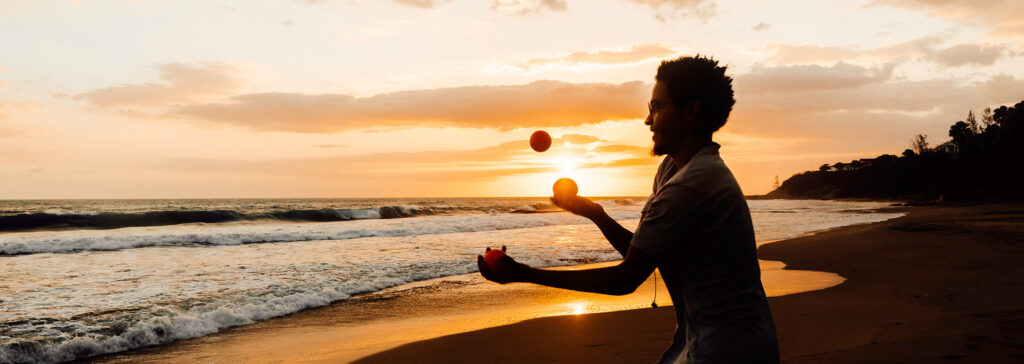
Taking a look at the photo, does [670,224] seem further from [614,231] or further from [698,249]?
[614,231]

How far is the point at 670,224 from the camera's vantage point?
1.74m

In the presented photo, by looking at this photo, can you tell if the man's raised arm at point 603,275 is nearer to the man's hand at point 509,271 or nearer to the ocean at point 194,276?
the man's hand at point 509,271

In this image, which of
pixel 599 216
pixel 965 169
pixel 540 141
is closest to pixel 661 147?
pixel 599 216

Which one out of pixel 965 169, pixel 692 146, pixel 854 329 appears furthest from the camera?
pixel 965 169

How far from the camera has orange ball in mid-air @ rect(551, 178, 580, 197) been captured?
2.40 metres

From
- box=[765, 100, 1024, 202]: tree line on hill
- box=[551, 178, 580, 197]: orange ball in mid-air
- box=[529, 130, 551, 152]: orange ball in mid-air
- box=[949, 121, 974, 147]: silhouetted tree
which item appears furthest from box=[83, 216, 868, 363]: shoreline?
box=[949, 121, 974, 147]: silhouetted tree

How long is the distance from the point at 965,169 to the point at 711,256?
71.6 metres

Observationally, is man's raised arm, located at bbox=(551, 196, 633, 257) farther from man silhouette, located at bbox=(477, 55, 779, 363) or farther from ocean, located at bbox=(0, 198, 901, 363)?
ocean, located at bbox=(0, 198, 901, 363)

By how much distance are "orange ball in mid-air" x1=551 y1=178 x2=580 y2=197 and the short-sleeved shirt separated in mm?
560

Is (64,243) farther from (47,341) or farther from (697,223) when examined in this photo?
(697,223)

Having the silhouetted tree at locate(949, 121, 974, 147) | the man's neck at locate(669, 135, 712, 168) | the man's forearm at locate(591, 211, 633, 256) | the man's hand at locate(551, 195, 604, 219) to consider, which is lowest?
the man's forearm at locate(591, 211, 633, 256)

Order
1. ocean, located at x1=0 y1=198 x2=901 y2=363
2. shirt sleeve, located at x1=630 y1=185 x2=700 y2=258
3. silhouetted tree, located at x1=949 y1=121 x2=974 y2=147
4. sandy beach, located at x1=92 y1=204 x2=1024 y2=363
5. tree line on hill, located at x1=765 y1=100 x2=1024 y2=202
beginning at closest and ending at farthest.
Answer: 1. shirt sleeve, located at x1=630 y1=185 x2=700 y2=258
2. sandy beach, located at x1=92 y1=204 x2=1024 y2=363
3. ocean, located at x1=0 y1=198 x2=901 y2=363
4. tree line on hill, located at x1=765 y1=100 x2=1024 y2=202
5. silhouetted tree, located at x1=949 y1=121 x2=974 y2=147

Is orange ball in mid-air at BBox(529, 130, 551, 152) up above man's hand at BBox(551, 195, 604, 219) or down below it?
above

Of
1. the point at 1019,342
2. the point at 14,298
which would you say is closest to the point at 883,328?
the point at 1019,342
